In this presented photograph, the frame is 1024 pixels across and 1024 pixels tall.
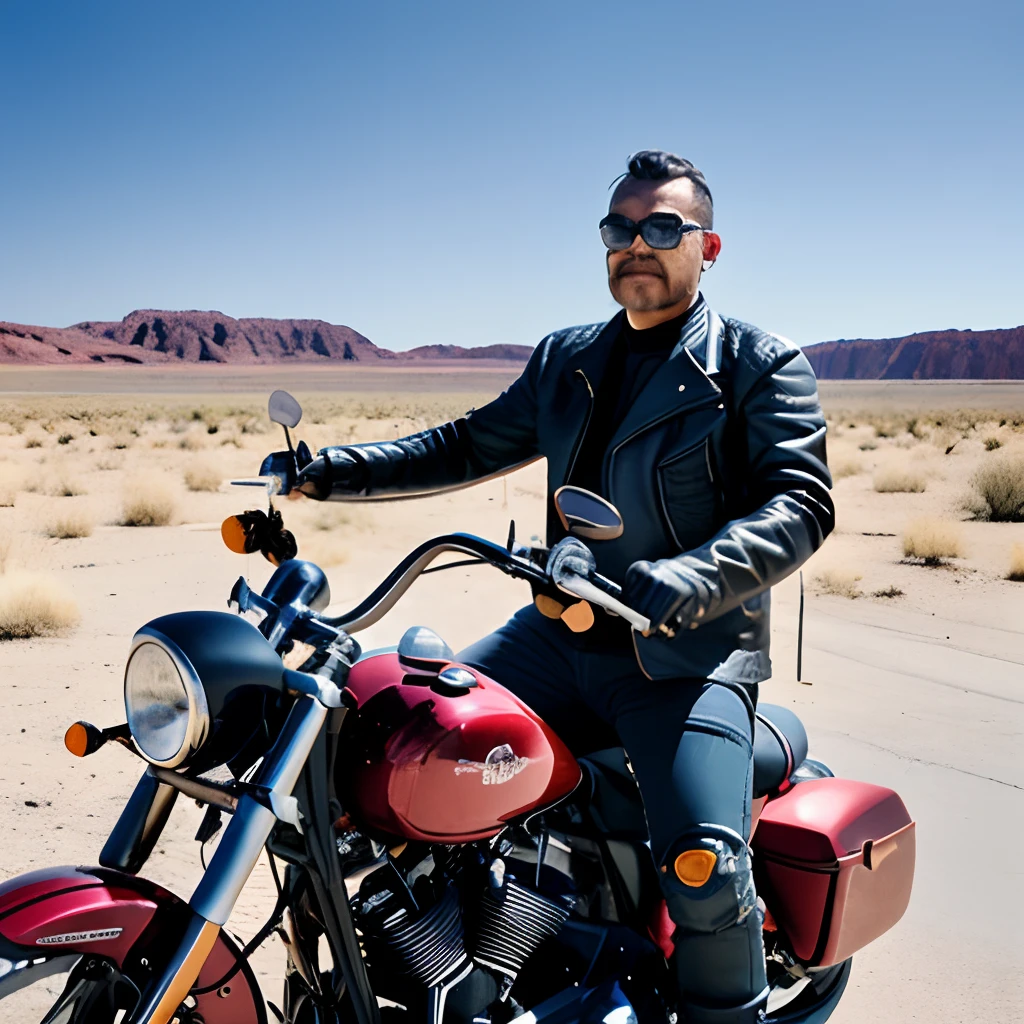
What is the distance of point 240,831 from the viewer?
1.74 meters

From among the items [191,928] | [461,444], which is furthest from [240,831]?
[461,444]

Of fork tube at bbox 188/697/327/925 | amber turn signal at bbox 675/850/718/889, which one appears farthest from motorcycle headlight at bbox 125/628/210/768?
amber turn signal at bbox 675/850/718/889

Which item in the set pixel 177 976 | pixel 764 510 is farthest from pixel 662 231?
pixel 177 976

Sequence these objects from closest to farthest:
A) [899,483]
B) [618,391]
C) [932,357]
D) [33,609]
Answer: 1. [618,391]
2. [33,609]
3. [899,483]
4. [932,357]

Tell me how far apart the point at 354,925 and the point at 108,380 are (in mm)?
136593

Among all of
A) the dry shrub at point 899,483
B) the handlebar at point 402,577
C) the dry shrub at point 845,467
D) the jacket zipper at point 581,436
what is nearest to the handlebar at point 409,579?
the handlebar at point 402,577

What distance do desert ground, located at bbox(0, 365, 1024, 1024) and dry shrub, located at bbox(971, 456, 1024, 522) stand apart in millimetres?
59

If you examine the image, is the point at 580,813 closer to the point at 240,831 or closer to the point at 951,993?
the point at 240,831

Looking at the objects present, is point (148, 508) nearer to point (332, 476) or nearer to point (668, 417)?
point (332, 476)

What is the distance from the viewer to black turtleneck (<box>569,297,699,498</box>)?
→ 2.69 m

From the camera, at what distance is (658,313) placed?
2.72m

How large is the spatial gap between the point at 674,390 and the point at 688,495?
0.25 metres

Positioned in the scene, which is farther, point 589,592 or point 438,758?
point 438,758

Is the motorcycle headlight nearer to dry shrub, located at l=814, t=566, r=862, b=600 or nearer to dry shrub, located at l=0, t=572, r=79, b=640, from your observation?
dry shrub, located at l=0, t=572, r=79, b=640
